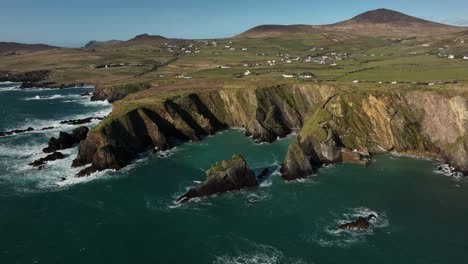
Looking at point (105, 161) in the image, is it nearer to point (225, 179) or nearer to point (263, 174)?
point (225, 179)

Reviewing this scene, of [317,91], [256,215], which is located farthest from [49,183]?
[317,91]

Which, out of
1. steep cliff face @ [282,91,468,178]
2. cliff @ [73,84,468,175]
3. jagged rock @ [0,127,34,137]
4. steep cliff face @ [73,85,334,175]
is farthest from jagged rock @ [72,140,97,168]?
steep cliff face @ [282,91,468,178]

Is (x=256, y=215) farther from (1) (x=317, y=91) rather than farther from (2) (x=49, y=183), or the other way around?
(1) (x=317, y=91)

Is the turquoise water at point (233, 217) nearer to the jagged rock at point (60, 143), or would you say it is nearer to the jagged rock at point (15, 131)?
the jagged rock at point (60, 143)

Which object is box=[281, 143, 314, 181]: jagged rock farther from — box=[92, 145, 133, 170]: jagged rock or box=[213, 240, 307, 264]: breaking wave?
box=[92, 145, 133, 170]: jagged rock

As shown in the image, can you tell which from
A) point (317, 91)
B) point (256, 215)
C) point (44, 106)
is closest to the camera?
point (256, 215)
